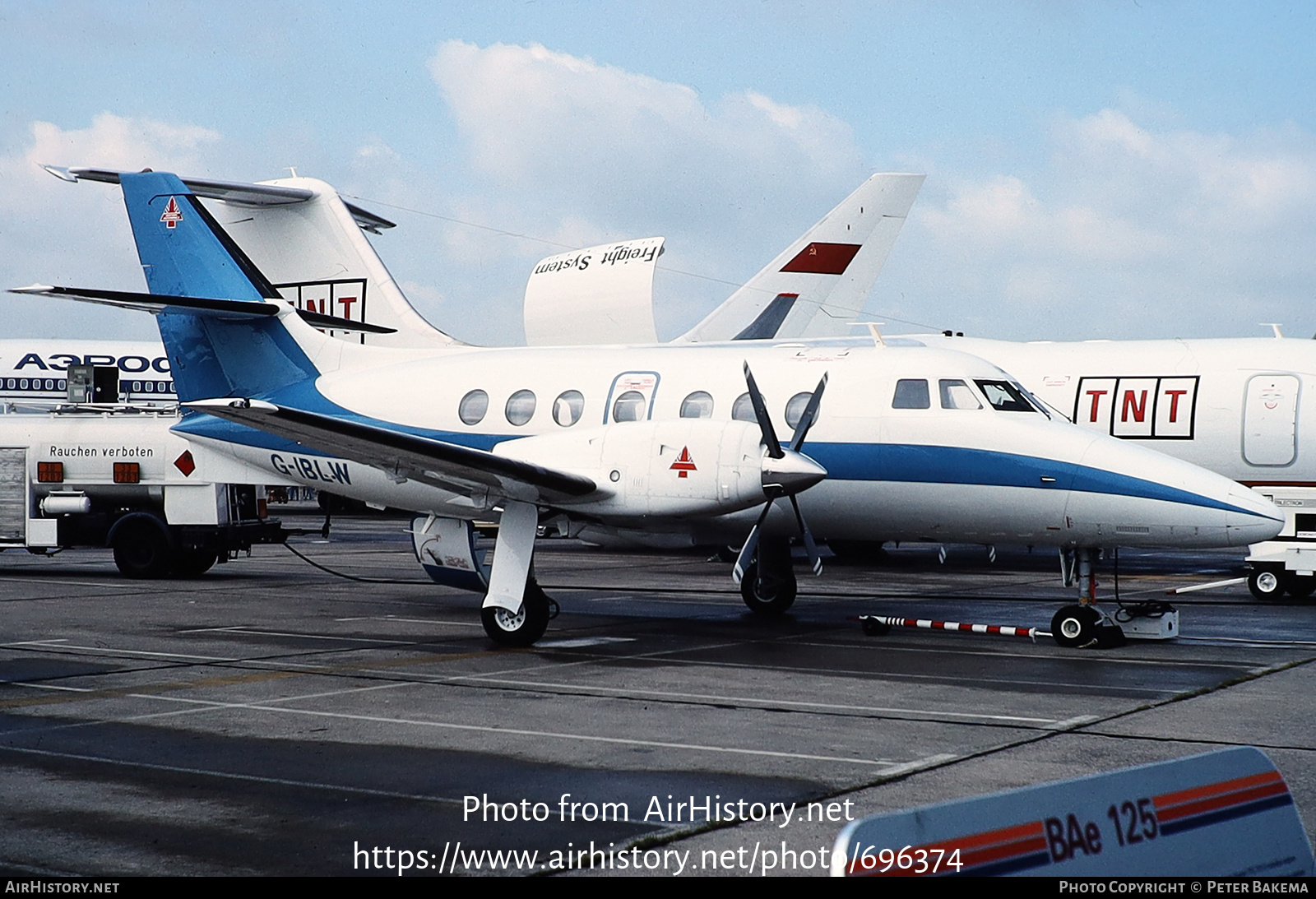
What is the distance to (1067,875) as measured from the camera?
3.32 meters

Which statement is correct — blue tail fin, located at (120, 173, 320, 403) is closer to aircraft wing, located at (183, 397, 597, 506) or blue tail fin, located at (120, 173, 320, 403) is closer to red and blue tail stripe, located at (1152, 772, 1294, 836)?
aircraft wing, located at (183, 397, 597, 506)

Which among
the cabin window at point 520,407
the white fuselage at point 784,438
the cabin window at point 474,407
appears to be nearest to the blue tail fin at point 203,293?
the white fuselage at point 784,438

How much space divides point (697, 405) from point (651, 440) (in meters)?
2.31

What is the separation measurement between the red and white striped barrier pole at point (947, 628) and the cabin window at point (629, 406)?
11.6ft

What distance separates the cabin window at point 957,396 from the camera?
44.5ft

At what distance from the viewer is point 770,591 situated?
1548 centimetres

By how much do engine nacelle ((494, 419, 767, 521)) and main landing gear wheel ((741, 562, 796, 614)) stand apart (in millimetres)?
3378

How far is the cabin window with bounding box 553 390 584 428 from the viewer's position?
49.6 feet

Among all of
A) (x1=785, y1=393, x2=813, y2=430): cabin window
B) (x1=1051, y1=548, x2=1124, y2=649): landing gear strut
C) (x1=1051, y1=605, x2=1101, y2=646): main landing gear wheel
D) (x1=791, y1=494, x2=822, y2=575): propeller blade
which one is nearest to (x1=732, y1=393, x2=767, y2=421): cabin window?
(x1=785, y1=393, x2=813, y2=430): cabin window

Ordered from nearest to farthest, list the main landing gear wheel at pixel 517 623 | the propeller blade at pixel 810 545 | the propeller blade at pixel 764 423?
the propeller blade at pixel 764 423 < the propeller blade at pixel 810 545 < the main landing gear wheel at pixel 517 623

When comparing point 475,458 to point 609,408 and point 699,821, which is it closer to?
point 609,408

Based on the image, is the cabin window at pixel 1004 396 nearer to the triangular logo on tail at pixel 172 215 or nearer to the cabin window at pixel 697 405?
the cabin window at pixel 697 405

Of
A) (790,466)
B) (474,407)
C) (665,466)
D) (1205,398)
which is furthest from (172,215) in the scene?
(1205,398)

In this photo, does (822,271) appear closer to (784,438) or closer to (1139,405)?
(1139,405)
